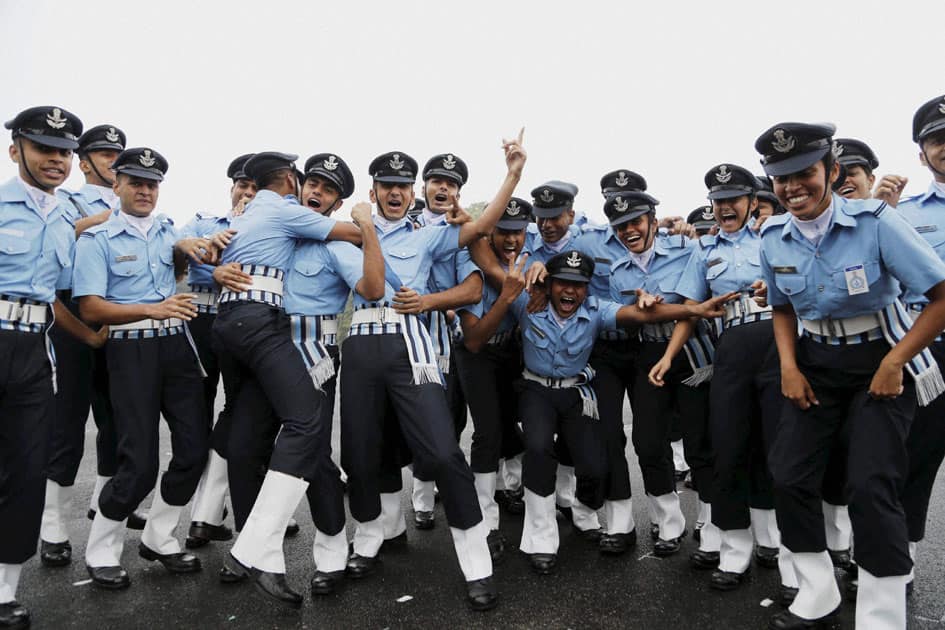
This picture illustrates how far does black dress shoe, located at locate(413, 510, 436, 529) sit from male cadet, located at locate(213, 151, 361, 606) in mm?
1302

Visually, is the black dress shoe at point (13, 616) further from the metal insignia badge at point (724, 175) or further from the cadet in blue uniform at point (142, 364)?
the metal insignia badge at point (724, 175)

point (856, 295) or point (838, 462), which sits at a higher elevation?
point (856, 295)

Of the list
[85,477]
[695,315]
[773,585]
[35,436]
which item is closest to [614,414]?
[695,315]

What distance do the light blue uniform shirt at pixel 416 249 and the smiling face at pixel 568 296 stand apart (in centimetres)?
83

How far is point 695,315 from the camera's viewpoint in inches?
166

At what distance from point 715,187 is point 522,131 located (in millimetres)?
1423

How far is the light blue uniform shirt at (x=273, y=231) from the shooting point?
3994mm

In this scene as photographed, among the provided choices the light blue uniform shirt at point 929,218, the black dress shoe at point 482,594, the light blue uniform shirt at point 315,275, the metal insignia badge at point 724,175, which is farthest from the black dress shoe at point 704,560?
the light blue uniform shirt at point 315,275

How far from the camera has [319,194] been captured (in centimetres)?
451

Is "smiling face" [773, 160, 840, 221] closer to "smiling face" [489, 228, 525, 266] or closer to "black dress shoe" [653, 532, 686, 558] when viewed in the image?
"smiling face" [489, 228, 525, 266]

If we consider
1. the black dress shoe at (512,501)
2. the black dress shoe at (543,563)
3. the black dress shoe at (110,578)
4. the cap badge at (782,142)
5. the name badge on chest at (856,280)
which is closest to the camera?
the name badge on chest at (856,280)

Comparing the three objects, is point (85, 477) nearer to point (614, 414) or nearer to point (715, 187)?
point (614, 414)

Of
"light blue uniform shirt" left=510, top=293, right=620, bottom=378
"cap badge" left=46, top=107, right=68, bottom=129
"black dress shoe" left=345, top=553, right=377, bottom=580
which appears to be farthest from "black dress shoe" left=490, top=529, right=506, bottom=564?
"cap badge" left=46, top=107, right=68, bottom=129

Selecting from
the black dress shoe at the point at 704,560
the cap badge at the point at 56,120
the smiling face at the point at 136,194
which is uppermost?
the cap badge at the point at 56,120
